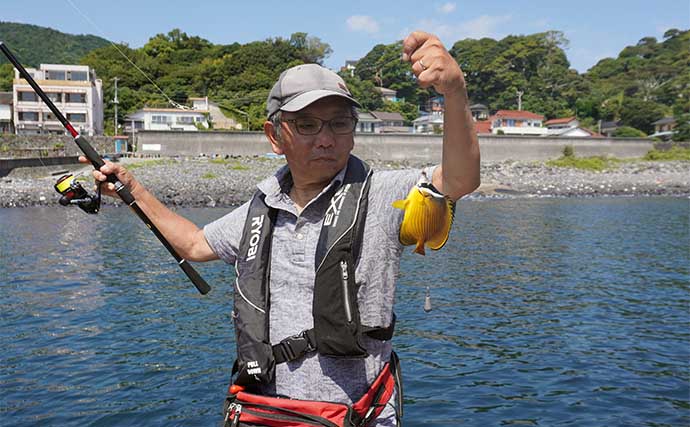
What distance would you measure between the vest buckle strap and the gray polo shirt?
23 mm

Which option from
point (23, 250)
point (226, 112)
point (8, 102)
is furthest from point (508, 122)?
point (23, 250)

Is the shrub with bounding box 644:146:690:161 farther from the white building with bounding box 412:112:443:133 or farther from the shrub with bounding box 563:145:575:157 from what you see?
the white building with bounding box 412:112:443:133

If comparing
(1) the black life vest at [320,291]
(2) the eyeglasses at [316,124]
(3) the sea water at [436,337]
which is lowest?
(3) the sea water at [436,337]

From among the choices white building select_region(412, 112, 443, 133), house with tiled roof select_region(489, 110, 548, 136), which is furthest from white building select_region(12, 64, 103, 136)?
house with tiled roof select_region(489, 110, 548, 136)

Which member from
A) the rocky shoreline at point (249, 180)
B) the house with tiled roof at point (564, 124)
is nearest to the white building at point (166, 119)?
→ the rocky shoreline at point (249, 180)

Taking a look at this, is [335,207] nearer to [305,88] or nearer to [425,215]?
[425,215]

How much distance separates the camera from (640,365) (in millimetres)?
8727

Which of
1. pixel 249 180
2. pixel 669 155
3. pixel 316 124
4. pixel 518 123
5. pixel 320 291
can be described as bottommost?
pixel 249 180

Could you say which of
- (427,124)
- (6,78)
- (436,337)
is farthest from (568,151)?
(6,78)

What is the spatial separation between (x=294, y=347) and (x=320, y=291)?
26 centimetres

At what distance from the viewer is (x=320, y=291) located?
7.99 feet

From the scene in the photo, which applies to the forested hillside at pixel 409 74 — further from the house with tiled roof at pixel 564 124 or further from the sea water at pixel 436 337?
the sea water at pixel 436 337

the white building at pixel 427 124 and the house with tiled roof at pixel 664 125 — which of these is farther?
the house with tiled roof at pixel 664 125

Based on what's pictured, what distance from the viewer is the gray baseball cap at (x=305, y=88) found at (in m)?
2.44
